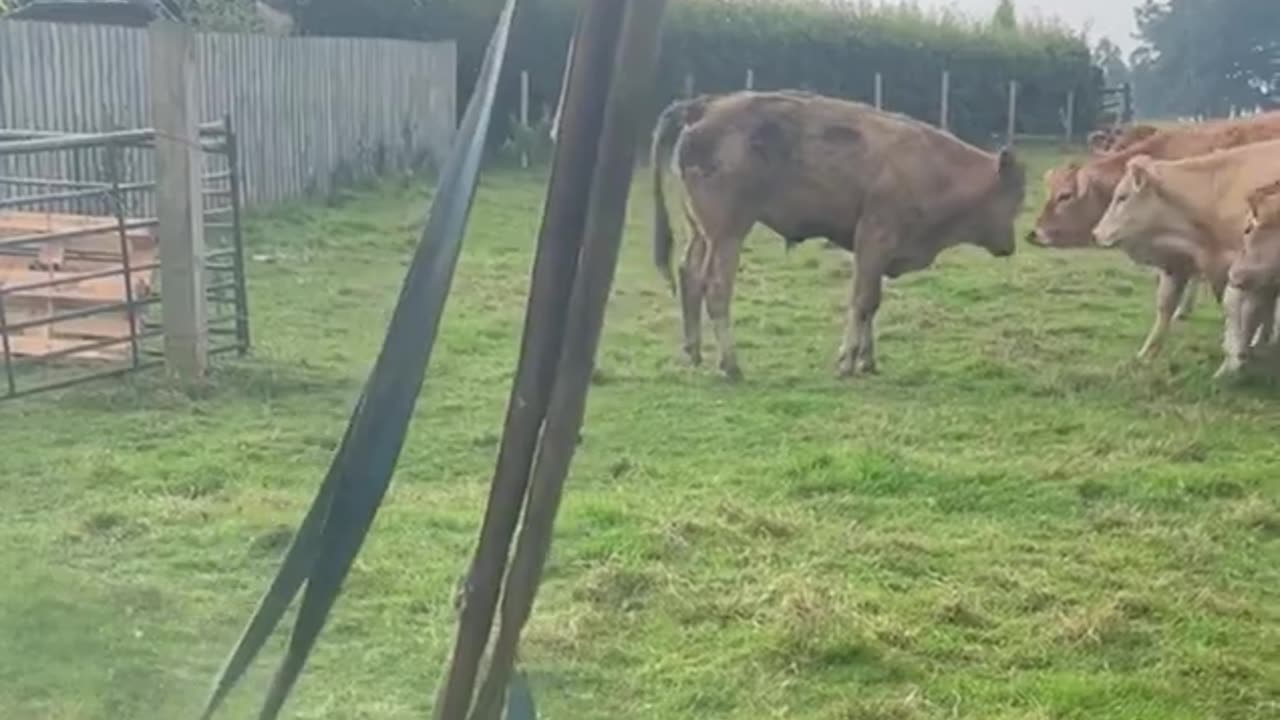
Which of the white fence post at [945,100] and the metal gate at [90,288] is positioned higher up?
the white fence post at [945,100]

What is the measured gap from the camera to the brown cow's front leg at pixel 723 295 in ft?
25.7

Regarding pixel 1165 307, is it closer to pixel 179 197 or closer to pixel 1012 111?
pixel 179 197

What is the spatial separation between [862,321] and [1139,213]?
4.75 feet

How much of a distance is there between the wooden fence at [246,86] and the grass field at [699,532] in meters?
3.03

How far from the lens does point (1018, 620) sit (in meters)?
4.11

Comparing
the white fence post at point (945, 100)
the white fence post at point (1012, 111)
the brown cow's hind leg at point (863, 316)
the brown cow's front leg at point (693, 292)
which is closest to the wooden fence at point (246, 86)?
the brown cow's front leg at point (693, 292)

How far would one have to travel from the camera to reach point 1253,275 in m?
7.48

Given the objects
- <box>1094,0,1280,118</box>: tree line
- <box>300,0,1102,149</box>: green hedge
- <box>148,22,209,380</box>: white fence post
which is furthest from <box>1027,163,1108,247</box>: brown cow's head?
<box>300,0,1102,149</box>: green hedge

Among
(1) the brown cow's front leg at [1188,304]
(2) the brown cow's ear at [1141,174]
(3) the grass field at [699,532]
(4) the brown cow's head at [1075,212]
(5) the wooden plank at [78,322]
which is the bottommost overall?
→ (1) the brown cow's front leg at [1188,304]

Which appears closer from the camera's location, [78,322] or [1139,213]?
[78,322]

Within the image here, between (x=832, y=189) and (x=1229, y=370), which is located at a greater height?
(x=832, y=189)

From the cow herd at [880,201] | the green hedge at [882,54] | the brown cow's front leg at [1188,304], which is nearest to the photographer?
the cow herd at [880,201]

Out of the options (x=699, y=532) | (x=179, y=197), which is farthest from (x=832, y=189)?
(x=699, y=532)

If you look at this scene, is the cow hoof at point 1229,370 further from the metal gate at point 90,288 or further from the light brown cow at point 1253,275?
the metal gate at point 90,288
